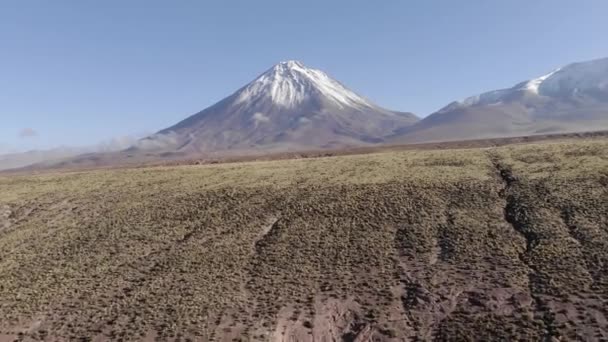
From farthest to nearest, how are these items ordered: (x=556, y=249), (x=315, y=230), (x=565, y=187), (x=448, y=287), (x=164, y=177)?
(x=164, y=177), (x=565, y=187), (x=315, y=230), (x=556, y=249), (x=448, y=287)

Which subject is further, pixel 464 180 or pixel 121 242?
pixel 464 180

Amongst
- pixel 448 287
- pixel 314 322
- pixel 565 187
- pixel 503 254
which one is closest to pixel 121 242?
pixel 314 322

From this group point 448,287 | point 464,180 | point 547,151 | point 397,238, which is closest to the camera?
point 448,287

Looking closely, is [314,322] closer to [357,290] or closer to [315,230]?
[357,290]

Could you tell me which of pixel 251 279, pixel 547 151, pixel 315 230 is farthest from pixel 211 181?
pixel 547 151

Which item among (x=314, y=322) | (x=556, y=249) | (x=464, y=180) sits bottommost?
(x=314, y=322)

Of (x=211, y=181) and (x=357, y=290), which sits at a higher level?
(x=211, y=181)

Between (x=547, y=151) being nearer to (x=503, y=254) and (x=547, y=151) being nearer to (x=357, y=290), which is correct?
(x=503, y=254)
